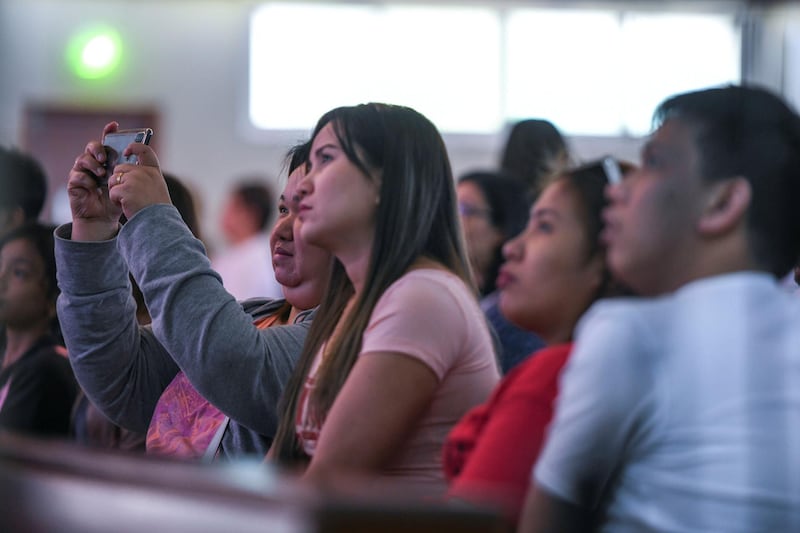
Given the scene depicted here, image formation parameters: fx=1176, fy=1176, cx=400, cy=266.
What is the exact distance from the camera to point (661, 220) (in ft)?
3.67

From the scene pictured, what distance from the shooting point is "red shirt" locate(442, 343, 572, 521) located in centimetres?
115

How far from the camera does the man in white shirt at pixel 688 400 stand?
1.02m

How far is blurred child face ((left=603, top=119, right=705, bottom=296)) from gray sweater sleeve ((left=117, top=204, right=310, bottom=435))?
0.61 m

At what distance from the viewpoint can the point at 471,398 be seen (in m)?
1.44

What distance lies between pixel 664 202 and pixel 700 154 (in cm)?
6

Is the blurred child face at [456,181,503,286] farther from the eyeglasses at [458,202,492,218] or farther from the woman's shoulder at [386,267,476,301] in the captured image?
the woman's shoulder at [386,267,476,301]

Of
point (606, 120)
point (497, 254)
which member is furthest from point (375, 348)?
point (606, 120)

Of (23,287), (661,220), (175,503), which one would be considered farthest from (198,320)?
(23,287)

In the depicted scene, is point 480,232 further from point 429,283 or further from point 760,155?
point 760,155

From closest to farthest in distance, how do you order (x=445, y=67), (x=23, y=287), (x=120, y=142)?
(x=120, y=142) < (x=23, y=287) < (x=445, y=67)

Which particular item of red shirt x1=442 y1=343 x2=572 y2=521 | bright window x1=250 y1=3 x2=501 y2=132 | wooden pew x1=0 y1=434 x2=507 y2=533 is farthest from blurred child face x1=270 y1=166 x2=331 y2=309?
bright window x1=250 y1=3 x2=501 y2=132

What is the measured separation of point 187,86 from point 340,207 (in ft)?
20.1

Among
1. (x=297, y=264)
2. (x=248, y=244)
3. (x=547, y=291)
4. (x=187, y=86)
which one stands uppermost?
(x=547, y=291)

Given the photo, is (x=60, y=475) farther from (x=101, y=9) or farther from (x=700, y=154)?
(x=101, y=9)
